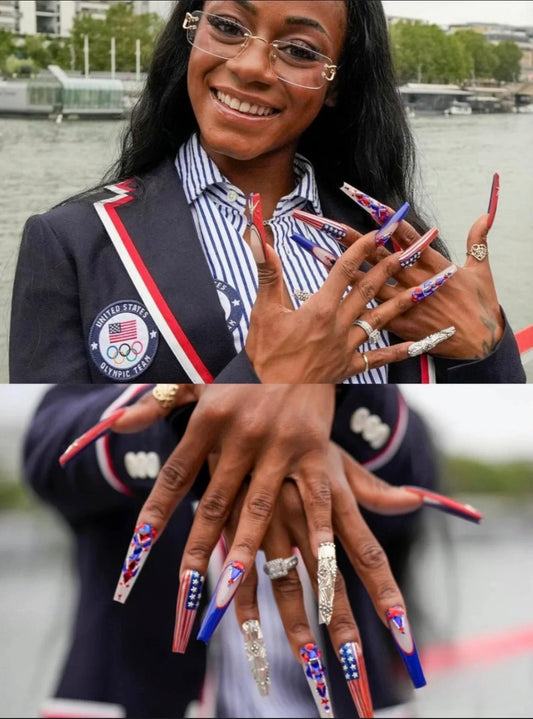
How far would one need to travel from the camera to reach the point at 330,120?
1336mm

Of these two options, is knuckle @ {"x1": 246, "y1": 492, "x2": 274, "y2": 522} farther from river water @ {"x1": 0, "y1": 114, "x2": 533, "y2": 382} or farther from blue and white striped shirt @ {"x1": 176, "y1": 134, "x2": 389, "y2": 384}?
river water @ {"x1": 0, "y1": 114, "x2": 533, "y2": 382}

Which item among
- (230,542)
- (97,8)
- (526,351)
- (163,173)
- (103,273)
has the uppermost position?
(97,8)

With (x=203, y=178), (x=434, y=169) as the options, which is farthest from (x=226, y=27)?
(x=434, y=169)

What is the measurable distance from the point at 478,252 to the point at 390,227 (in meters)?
0.15

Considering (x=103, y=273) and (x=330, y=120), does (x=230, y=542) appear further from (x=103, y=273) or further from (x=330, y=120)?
(x=330, y=120)

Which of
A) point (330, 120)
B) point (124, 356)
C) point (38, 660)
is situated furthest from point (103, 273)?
point (38, 660)

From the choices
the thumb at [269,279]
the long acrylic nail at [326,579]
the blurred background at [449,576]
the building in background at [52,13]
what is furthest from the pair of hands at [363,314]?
the building in background at [52,13]

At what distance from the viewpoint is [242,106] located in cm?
124

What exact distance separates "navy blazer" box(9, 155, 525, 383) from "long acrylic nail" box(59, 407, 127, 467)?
0.09 m

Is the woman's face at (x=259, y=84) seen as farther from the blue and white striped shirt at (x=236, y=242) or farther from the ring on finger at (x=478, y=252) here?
the ring on finger at (x=478, y=252)

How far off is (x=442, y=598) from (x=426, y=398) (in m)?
0.24

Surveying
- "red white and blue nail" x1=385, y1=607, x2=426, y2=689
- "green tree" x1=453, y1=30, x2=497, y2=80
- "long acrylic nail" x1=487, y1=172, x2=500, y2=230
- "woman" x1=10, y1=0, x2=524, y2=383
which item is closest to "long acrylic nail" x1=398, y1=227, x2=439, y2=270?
"woman" x1=10, y1=0, x2=524, y2=383

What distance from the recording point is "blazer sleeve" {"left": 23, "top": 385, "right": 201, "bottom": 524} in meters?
1.14

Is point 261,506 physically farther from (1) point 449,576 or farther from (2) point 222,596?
(1) point 449,576
